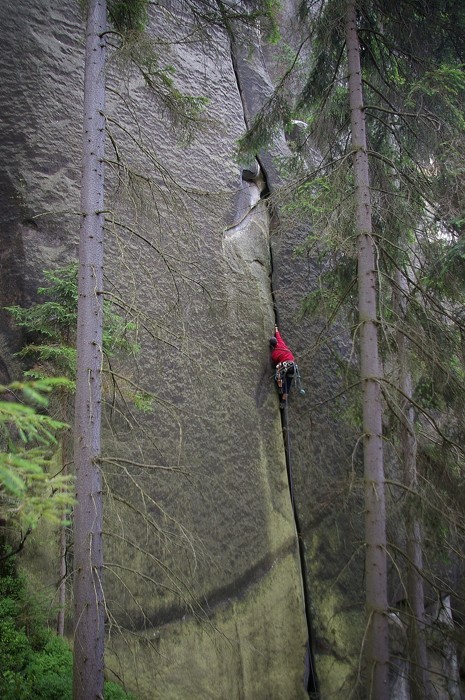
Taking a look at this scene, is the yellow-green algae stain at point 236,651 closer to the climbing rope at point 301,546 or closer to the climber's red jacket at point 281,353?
the climbing rope at point 301,546

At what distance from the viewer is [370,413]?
6238mm

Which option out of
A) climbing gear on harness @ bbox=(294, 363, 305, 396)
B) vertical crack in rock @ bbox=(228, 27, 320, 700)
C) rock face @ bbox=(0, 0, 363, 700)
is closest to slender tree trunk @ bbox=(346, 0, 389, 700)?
rock face @ bbox=(0, 0, 363, 700)

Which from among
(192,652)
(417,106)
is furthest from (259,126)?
(192,652)

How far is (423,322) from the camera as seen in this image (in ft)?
23.9

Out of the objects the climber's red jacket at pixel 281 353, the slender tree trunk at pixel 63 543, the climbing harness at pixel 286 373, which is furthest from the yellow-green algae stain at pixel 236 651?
the climber's red jacket at pixel 281 353

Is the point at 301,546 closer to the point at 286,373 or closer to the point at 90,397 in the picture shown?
the point at 286,373

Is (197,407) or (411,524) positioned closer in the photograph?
(411,524)

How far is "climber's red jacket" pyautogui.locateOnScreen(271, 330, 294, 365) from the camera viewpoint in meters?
11.0

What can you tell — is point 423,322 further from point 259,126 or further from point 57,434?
point 57,434

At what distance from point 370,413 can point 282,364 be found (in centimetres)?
471

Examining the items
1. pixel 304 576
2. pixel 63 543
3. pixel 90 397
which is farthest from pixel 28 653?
pixel 304 576

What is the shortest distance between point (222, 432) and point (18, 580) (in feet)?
13.8

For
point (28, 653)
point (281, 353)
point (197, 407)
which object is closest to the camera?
point (28, 653)

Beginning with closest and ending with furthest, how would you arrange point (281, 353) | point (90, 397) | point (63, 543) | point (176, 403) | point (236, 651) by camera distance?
point (90, 397), point (63, 543), point (236, 651), point (176, 403), point (281, 353)
